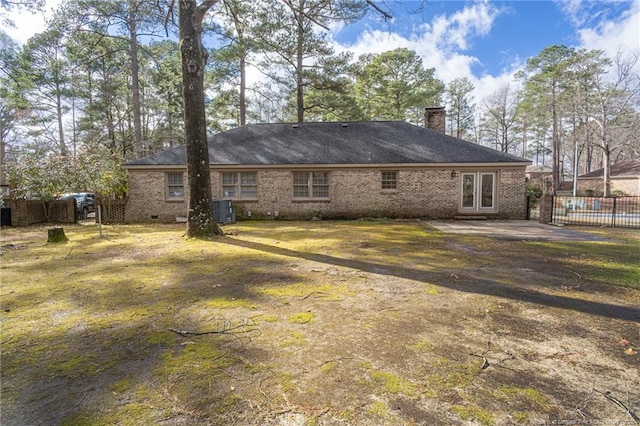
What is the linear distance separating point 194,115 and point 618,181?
42032 millimetres

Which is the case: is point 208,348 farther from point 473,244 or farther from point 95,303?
point 473,244

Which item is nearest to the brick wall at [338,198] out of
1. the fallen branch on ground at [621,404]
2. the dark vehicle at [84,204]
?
the dark vehicle at [84,204]

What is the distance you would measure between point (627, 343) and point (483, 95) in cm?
4195

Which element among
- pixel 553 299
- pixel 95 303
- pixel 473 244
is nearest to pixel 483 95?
pixel 473 244

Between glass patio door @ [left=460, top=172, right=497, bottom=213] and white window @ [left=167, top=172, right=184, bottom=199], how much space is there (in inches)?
489

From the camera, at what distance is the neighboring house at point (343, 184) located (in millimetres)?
13758

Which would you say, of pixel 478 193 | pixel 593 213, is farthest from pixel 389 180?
pixel 593 213

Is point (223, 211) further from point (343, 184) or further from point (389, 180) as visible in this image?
point (389, 180)

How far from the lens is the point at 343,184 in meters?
14.1

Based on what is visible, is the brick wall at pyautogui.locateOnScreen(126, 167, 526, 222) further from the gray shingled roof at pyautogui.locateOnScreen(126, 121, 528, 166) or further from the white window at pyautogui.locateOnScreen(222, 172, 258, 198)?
the gray shingled roof at pyautogui.locateOnScreen(126, 121, 528, 166)

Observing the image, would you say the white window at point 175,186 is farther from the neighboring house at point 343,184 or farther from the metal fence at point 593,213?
the metal fence at point 593,213

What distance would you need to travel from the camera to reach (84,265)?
5965 mm

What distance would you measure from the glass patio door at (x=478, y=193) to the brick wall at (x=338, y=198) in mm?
358

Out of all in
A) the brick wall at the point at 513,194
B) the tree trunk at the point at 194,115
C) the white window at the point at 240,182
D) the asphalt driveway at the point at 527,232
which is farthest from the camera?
the white window at the point at 240,182
